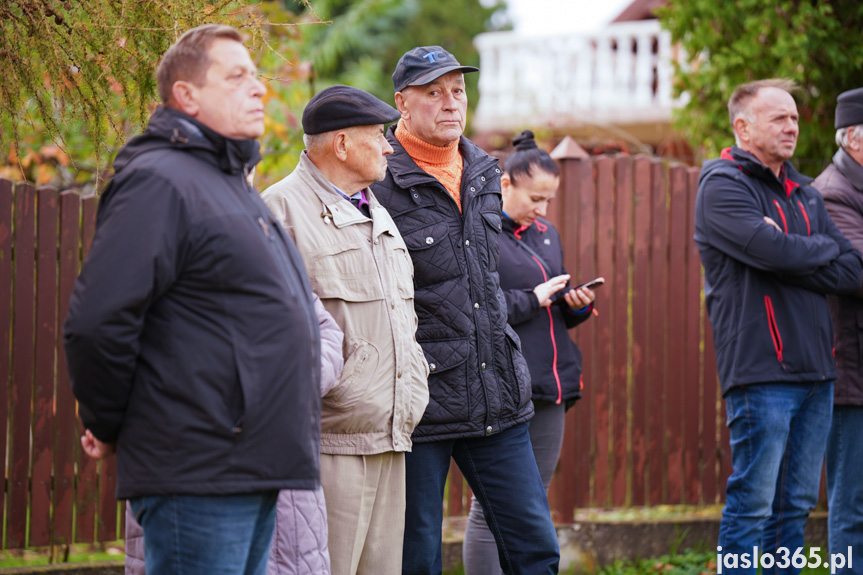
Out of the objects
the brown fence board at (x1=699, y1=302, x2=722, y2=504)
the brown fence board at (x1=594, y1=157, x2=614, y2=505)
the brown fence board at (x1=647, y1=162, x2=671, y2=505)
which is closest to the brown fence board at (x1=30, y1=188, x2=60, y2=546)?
the brown fence board at (x1=594, y1=157, x2=614, y2=505)

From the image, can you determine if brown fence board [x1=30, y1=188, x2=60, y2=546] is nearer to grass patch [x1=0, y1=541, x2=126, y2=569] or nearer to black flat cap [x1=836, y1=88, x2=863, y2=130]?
grass patch [x1=0, y1=541, x2=126, y2=569]

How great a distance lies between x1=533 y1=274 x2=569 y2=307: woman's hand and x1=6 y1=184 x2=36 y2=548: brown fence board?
259 cm

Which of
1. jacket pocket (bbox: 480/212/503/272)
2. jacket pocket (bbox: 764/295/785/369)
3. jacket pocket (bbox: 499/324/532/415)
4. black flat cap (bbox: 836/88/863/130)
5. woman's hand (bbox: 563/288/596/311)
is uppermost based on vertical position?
black flat cap (bbox: 836/88/863/130)

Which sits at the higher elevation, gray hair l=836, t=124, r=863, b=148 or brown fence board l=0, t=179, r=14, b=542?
gray hair l=836, t=124, r=863, b=148

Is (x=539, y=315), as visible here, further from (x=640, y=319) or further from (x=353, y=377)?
(x=640, y=319)

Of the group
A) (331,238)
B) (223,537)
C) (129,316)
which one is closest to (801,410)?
(331,238)

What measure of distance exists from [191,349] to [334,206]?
104 cm

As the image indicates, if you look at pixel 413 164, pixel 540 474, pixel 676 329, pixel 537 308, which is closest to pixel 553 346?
pixel 537 308

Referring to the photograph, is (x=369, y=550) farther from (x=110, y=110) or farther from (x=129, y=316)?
(x=110, y=110)

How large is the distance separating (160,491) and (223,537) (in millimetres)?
195

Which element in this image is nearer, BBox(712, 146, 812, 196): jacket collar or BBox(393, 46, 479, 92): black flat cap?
BBox(393, 46, 479, 92): black flat cap

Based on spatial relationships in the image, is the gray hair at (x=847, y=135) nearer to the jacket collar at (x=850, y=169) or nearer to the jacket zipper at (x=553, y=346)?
the jacket collar at (x=850, y=169)

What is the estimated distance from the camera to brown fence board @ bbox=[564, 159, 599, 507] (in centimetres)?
560

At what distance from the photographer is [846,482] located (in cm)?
434
